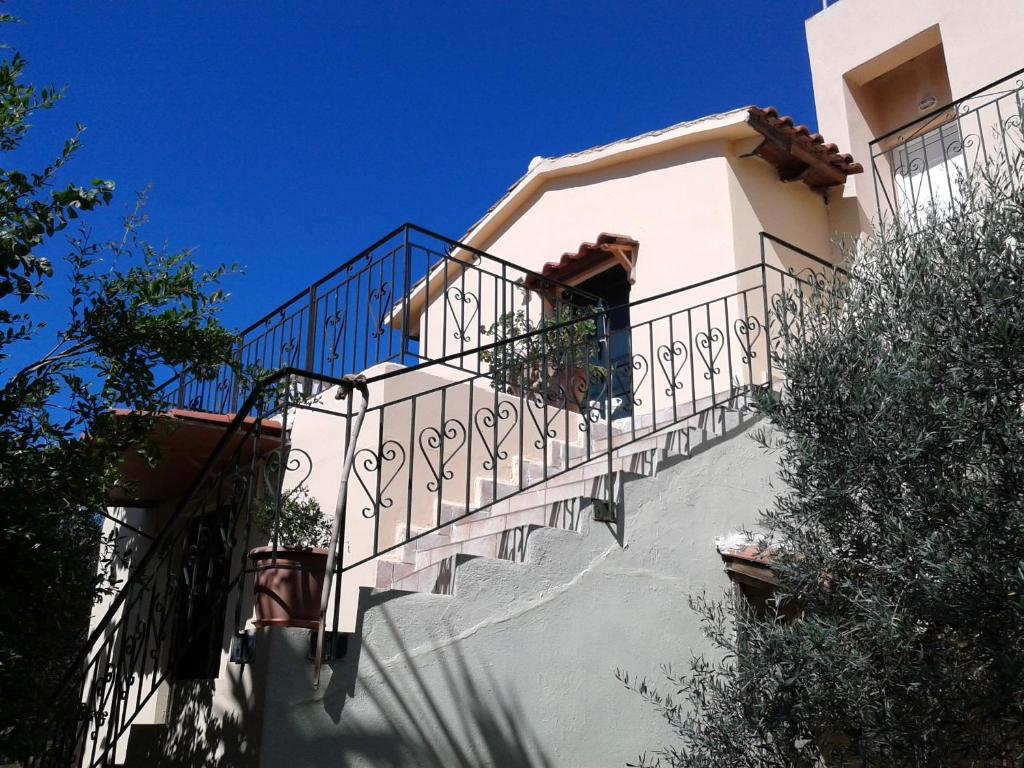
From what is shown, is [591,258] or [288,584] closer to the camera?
[288,584]

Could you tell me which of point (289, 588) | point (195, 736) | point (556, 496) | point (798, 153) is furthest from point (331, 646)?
point (798, 153)

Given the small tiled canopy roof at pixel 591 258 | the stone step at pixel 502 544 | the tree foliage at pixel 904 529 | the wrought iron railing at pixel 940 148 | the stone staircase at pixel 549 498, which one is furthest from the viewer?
the small tiled canopy roof at pixel 591 258

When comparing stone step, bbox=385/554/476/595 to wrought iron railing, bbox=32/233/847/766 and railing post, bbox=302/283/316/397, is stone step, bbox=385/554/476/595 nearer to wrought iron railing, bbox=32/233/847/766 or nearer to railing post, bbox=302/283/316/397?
wrought iron railing, bbox=32/233/847/766

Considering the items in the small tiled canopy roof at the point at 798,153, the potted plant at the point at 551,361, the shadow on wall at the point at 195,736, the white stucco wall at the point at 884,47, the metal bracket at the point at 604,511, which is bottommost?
the shadow on wall at the point at 195,736

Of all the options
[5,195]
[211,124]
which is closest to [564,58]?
[211,124]

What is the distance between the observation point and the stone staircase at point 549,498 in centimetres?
552

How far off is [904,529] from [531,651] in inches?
81.0

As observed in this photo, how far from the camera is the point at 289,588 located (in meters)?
4.61

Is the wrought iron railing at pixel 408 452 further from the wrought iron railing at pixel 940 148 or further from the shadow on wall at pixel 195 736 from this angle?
the wrought iron railing at pixel 940 148

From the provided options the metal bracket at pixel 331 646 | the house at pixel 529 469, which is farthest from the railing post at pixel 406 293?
the metal bracket at pixel 331 646

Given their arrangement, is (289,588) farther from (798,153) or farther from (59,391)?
(798,153)

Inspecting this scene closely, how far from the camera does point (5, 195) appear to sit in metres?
4.16

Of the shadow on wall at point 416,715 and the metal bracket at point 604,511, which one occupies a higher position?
the metal bracket at point 604,511

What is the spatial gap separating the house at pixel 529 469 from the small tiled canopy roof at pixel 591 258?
0.10ft
